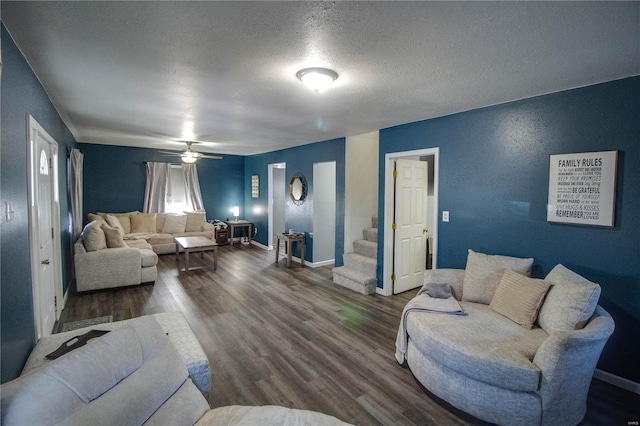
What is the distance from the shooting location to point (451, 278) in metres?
3.14

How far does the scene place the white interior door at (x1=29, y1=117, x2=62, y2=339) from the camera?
2395 mm

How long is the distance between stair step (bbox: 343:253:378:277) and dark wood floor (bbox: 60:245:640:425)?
425mm

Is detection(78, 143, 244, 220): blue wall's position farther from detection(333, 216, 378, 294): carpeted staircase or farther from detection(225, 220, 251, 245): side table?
detection(333, 216, 378, 294): carpeted staircase

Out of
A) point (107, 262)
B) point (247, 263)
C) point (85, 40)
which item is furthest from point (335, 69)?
point (247, 263)

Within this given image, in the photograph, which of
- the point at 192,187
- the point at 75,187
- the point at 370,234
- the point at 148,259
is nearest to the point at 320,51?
the point at 370,234

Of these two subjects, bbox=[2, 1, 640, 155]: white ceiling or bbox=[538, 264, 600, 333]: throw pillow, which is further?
bbox=[538, 264, 600, 333]: throw pillow

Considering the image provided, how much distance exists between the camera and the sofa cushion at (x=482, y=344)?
6.40 ft

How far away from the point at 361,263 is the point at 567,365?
3165mm

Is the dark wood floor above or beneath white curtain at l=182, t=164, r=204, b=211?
beneath

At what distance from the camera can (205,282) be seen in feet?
16.6

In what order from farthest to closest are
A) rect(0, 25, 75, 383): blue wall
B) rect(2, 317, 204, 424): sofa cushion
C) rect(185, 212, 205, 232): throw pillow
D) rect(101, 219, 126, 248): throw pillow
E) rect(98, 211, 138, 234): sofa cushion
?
rect(185, 212, 205, 232): throw pillow, rect(98, 211, 138, 234): sofa cushion, rect(101, 219, 126, 248): throw pillow, rect(0, 25, 75, 383): blue wall, rect(2, 317, 204, 424): sofa cushion

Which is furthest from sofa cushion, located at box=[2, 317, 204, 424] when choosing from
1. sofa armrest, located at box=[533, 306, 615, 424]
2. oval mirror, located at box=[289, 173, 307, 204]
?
oval mirror, located at box=[289, 173, 307, 204]

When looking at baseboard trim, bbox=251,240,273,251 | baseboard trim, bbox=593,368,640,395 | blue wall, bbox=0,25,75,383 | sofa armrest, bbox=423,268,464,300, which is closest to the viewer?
blue wall, bbox=0,25,75,383

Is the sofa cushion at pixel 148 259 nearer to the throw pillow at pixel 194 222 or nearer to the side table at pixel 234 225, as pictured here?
the throw pillow at pixel 194 222
